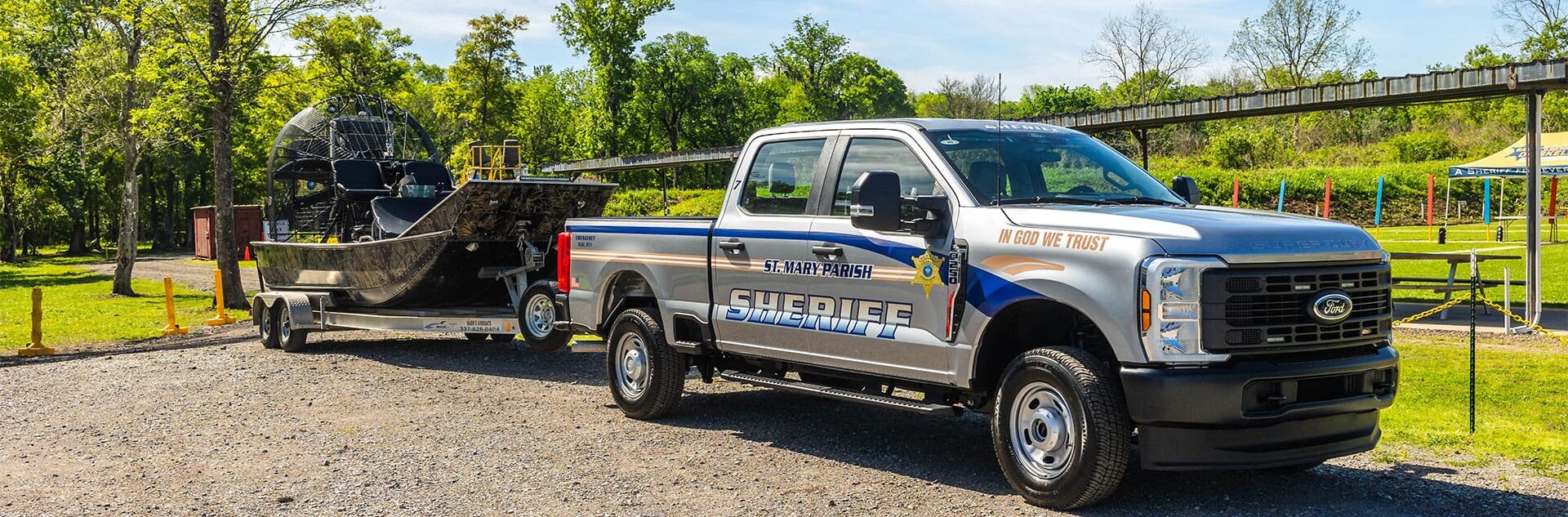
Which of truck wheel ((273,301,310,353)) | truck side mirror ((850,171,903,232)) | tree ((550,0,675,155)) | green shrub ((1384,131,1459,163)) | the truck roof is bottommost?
truck wheel ((273,301,310,353))

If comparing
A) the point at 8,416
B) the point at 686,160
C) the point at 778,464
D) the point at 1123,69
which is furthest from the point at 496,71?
the point at 778,464

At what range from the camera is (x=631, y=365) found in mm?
9531

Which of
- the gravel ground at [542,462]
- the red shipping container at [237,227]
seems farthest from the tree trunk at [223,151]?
the red shipping container at [237,227]

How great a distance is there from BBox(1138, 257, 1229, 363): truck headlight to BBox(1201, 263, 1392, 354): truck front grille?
0.14ft

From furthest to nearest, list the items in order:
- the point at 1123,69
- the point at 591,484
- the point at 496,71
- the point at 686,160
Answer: the point at 1123,69 < the point at 496,71 < the point at 686,160 < the point at 591,484

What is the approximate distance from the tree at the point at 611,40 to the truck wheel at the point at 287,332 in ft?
173

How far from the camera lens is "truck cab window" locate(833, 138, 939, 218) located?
7426mm

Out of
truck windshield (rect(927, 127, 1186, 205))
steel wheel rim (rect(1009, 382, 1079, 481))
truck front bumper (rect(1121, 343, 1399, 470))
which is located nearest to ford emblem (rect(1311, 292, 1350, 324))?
truck front bumper (rect(1121, 343, 1399, 470))

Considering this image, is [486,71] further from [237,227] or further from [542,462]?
[542,462]

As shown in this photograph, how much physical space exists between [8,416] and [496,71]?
47.5 metres

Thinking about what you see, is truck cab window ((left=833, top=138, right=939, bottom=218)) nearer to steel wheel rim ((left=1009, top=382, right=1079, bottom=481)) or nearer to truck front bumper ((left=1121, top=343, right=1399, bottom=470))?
steel wheel rim ((left=1009, top=382, right=1079, bottom=481))

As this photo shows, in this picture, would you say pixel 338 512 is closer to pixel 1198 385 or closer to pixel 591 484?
pixel 591 484

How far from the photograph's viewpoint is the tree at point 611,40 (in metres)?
66.9

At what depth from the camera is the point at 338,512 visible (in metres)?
6.73
